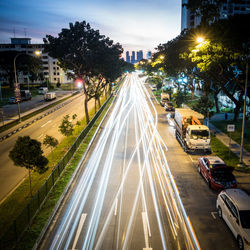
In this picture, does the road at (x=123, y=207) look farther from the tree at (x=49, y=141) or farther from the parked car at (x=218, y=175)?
the tree at (x=49, y=141)

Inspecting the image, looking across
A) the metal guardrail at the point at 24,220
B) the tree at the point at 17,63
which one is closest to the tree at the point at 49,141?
the metal guardrail at the point at 24,220

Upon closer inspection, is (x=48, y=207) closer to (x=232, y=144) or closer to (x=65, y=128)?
(x=65, y=128)

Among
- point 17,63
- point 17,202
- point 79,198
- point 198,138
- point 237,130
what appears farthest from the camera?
point 17,63

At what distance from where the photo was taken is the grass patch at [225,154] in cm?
1986

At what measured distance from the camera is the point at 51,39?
108 ft

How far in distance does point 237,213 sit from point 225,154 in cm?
1244

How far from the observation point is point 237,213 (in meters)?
11.1

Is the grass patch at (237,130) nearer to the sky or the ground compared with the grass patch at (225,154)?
nearer to the sky

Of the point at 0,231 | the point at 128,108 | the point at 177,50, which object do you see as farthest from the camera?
the point at 128,108

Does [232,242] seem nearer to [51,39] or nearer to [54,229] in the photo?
[54,229]

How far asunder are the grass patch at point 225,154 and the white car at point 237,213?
25.4 ft

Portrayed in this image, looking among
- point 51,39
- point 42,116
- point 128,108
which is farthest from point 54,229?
point 128,108

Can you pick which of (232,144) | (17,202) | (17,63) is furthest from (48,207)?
(17,63)

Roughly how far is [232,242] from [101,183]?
9.24 meters
